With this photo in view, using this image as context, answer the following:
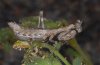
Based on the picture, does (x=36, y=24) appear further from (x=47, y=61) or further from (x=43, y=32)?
(x=47, y=61)

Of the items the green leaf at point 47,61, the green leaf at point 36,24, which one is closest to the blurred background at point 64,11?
the green leaf at point 36,24

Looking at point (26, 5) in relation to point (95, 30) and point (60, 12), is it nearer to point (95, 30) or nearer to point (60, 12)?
point (60, 12)

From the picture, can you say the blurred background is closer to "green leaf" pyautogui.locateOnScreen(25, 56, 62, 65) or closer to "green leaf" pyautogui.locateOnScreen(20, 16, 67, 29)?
"green leaf" pyautogui.locateOnScreen(20, 16, 67, 29)

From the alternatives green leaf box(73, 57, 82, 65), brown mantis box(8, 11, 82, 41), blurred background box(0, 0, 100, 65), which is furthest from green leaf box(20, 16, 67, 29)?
blurred background box(0, 0, 100, 65)

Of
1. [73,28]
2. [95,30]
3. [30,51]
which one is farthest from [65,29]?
[95,30]

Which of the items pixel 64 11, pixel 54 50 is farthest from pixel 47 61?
pixel 64 11

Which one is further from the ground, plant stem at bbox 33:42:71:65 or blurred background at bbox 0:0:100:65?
blurred background at bbox 0:0:100:65

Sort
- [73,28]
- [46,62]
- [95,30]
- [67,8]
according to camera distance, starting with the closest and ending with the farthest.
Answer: [46,62]
[73,28]
[95,30]
[67,8]

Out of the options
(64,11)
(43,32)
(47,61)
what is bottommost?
(47,61)
